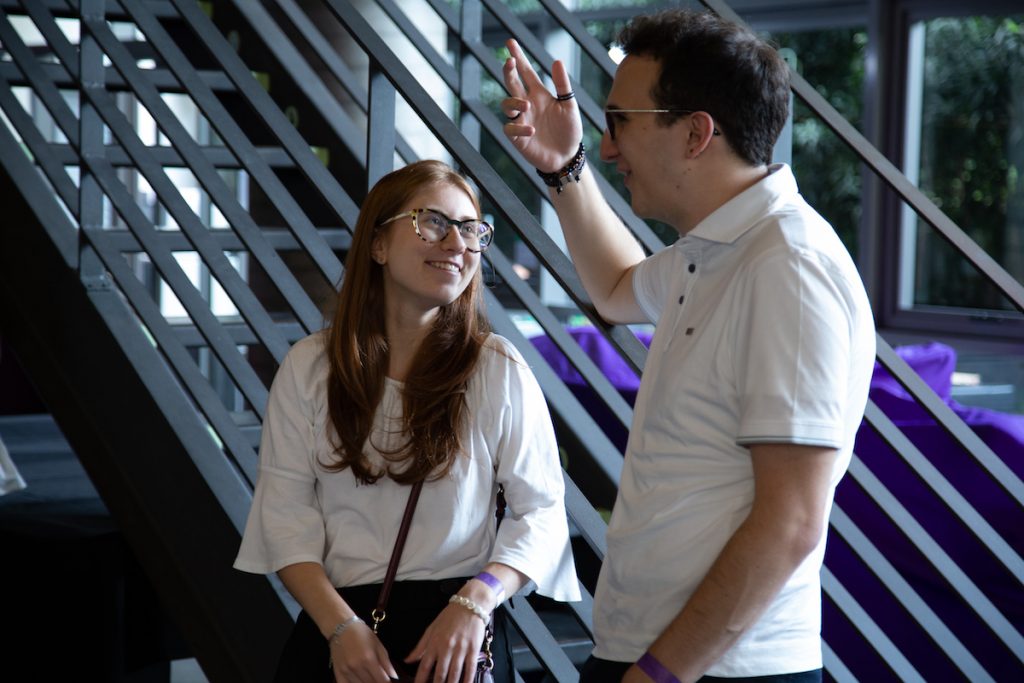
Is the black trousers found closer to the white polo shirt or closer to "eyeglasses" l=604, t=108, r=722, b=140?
the white polo shirt

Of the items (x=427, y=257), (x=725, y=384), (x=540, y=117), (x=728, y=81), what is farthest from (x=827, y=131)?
(x=725, y=384)

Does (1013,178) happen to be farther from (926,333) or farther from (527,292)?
(527,292)

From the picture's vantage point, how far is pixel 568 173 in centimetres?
173

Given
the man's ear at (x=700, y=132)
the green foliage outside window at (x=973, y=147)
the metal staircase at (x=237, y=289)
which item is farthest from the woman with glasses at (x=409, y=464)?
the green foliage outside window at (x=973, y=147)

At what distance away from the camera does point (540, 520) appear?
167 centimetres

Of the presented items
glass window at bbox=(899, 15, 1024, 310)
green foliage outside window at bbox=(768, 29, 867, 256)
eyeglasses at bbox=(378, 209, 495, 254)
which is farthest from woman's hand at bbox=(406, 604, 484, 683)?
green foliage outside window at bbox=(768, 29, 867, 256)

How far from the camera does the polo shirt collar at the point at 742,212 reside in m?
1.32

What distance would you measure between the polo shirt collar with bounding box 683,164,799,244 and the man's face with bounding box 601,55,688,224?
0.22ft

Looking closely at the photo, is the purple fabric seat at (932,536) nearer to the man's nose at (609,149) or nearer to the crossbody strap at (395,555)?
the crossbody strap at (395,555)

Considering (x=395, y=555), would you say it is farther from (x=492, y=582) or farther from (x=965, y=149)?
(x=965, y=149)

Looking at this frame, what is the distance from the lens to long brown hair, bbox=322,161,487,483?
167cm

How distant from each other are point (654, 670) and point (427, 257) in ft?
2.29

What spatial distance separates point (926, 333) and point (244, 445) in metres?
4.74

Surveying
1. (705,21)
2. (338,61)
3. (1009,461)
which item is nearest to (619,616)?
(705,21)
